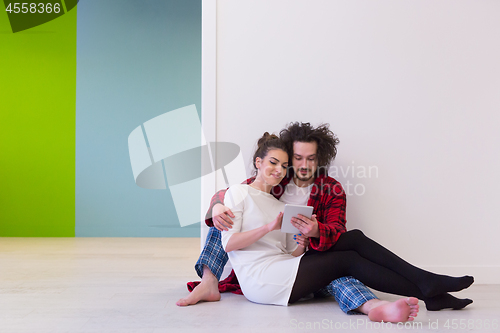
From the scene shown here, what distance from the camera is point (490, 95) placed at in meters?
2.20

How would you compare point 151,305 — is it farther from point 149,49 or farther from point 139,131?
point 149,49

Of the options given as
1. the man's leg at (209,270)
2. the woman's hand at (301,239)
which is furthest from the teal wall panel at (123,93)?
the woman's hand at (301,239)

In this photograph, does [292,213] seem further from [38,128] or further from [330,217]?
[38,128]

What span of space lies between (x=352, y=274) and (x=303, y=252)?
24 cm

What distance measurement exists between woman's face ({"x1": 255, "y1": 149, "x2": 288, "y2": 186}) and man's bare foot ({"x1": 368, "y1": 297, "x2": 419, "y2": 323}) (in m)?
0.66

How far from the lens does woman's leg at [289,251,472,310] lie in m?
1.52

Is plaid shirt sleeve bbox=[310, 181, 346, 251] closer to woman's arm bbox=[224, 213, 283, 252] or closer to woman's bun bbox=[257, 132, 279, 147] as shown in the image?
woman's arm bbox=[224, 213, 283, 252]

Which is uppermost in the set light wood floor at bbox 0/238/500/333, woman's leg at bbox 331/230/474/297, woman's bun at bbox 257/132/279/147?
woman's bun at bbox 257/132/279/147

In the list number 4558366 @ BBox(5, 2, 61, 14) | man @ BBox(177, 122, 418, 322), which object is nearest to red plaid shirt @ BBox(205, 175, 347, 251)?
man @ BBox(177, 122, 418, 322)

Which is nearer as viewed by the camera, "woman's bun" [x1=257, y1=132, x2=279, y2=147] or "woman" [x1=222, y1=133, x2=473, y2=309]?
"woman" [x1=222, y1=133, x2=473, y2=309]

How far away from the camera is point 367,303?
1458 millimetres

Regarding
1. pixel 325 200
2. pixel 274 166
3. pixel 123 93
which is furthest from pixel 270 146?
pixel 123 93

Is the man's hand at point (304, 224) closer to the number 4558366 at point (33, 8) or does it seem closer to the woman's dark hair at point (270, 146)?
the woman's dark hair at point (270, 146)

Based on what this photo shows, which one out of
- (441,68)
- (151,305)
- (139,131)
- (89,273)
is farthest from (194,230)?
(441,68)
